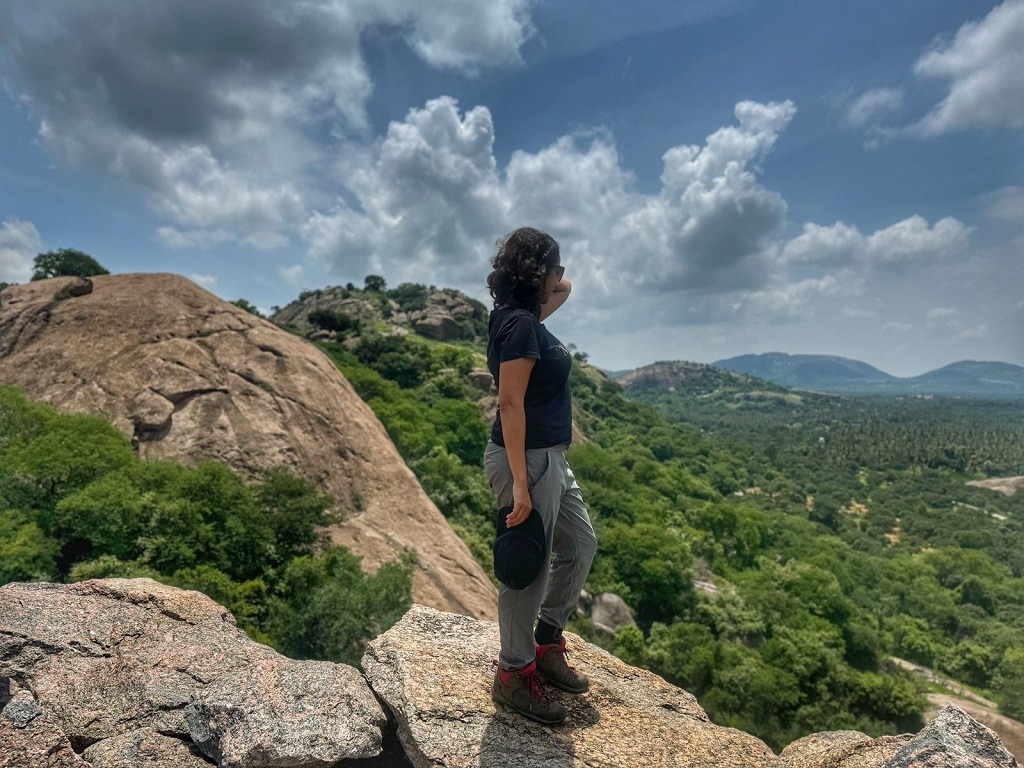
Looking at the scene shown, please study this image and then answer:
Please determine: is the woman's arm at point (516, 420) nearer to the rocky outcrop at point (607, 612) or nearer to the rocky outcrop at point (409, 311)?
the rocky outcrop at point (607, 612)

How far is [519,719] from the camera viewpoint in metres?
4.41

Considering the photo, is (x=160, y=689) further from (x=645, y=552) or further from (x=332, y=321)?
(x=332, y=321)

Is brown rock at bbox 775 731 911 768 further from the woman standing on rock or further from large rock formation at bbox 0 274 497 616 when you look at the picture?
large rock formation at bbox 0 274 497 616

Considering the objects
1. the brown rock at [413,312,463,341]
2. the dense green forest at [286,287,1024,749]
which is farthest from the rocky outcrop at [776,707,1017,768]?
the brown rock at [413,312,463,341]

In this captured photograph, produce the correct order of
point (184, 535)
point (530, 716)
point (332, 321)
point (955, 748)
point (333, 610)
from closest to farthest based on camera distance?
point (955, 748), point (530, 716), point (333, 610), point (184, 535), point (332, 321)

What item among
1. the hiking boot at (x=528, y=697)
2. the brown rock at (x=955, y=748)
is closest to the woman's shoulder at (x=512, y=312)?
the hiking boot at (x=528, y=697)

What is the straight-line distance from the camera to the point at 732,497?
3243 inches

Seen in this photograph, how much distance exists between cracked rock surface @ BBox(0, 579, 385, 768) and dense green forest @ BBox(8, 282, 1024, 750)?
685cm

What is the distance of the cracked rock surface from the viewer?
4070 millimetres

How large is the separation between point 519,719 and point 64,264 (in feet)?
224

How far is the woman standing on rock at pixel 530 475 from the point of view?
3766 mm

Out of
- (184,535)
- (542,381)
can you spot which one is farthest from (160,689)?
(184,535)

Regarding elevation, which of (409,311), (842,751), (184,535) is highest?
(409,311)

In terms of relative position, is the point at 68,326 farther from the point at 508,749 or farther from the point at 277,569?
the point at 508,749
